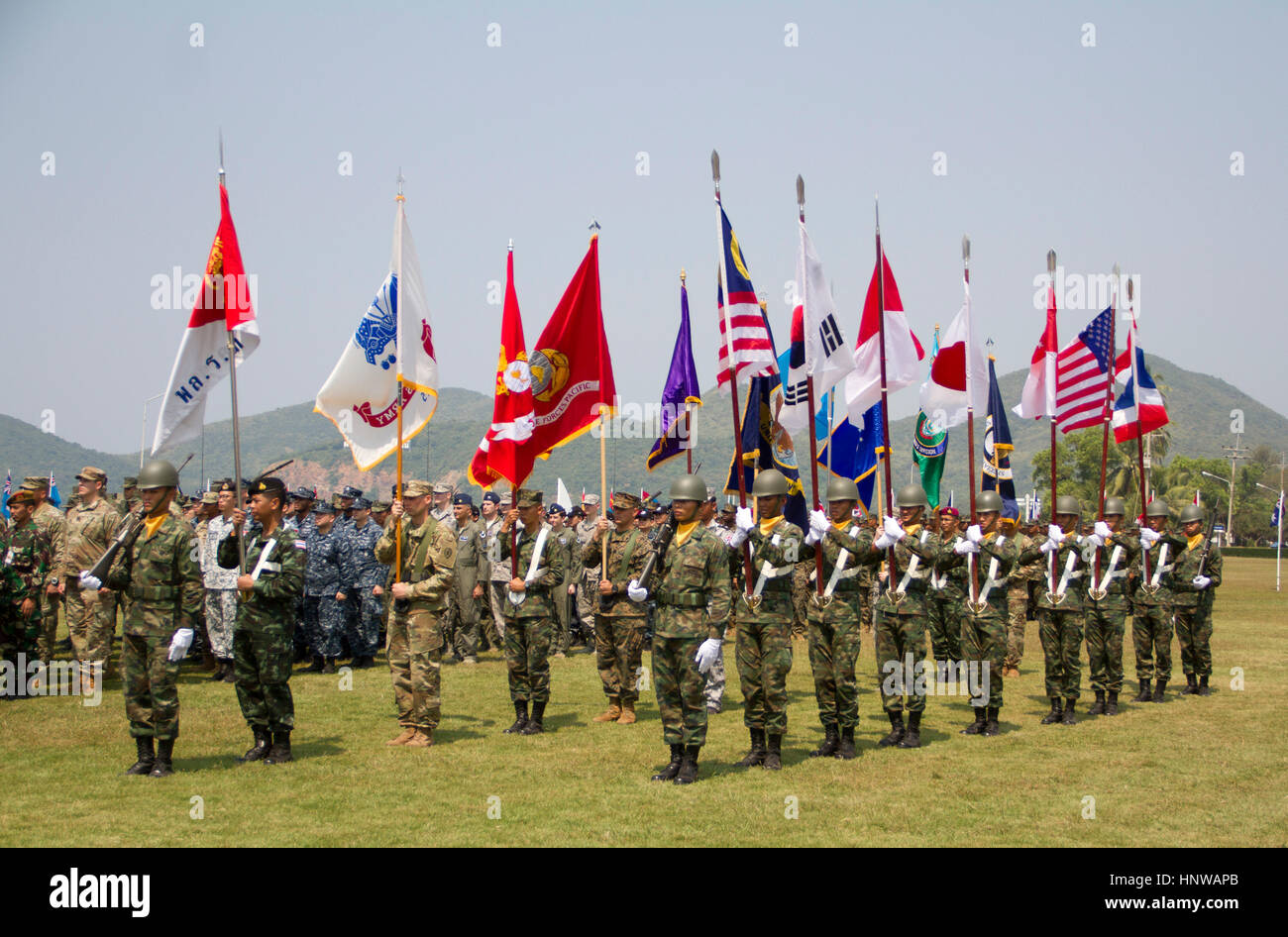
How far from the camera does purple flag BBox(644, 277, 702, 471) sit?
14805 millimetres

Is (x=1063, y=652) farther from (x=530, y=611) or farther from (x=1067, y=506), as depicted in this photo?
(x=530, y=611)

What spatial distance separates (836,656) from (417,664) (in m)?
4.22

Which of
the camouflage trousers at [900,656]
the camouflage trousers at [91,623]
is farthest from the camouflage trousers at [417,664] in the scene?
the camouflage trousers at [900,656]

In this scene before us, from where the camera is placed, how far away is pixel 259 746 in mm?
9711

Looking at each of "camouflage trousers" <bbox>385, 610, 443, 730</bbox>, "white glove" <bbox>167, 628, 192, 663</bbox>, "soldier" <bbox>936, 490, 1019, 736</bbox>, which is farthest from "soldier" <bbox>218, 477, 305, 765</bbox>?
"soldier" <bbox>936, 490, 1019, 736</bbox>

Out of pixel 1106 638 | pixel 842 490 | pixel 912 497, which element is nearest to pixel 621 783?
pixel 842 490

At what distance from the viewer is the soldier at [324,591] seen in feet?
50.7

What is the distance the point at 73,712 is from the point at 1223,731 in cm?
1300

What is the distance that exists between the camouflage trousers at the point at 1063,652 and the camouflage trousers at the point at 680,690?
17.1 feet

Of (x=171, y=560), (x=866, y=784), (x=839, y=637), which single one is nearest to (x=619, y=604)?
(x=839, y=637)

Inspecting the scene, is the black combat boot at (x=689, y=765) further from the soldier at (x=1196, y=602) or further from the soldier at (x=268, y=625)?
the soldier at (x=1196, y=602)

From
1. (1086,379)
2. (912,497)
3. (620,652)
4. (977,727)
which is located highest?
(1086,379)

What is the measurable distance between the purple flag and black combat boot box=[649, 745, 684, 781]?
6147mm

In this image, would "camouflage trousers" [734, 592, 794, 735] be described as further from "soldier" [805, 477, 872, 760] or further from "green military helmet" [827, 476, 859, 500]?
"green military helmet" [827, 476, 859, 500]
